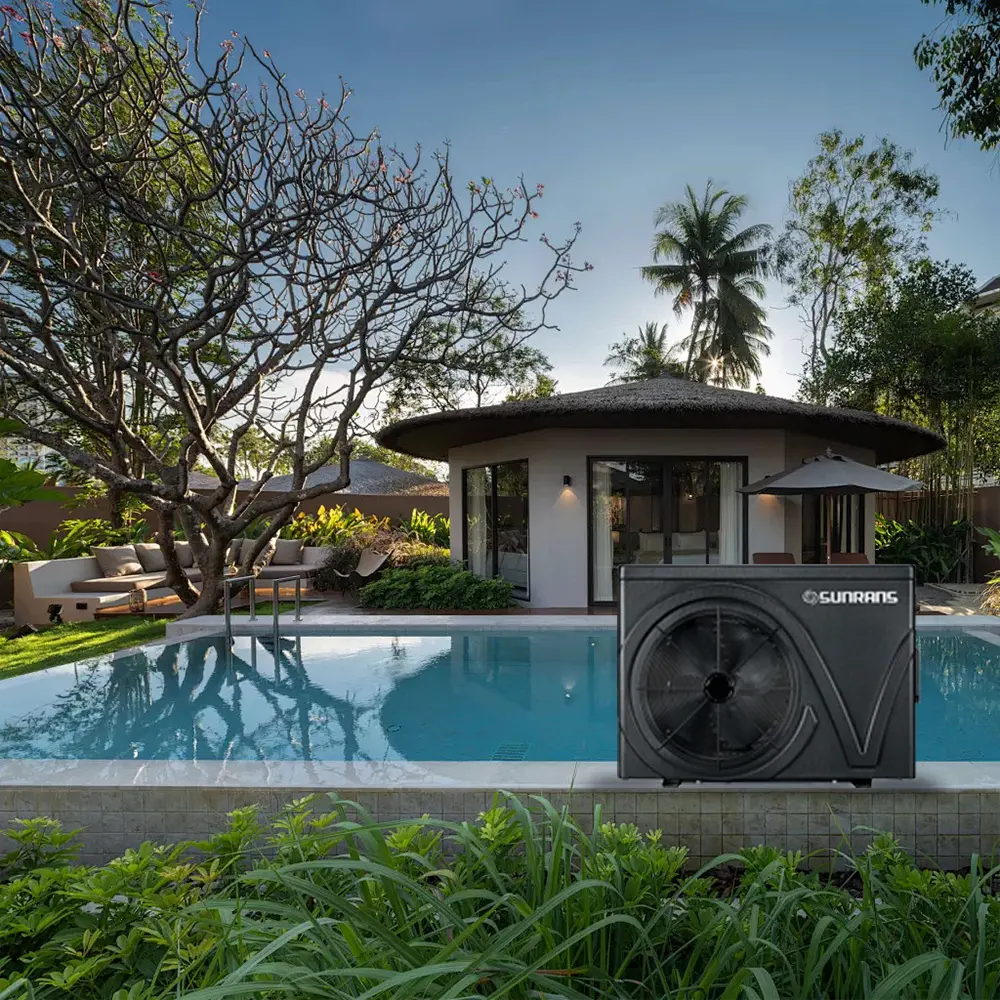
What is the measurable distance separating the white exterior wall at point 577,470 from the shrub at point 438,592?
0.81 meters

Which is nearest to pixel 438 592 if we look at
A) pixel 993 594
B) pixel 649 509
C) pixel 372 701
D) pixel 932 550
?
pixel 649 509

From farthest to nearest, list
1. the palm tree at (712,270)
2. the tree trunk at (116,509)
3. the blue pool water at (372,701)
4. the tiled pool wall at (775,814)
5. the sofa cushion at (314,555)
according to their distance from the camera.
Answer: the palm tree at (712,270) → the sofa cushion at (314,555) → the tree trunk at (116,509) → the blue pool water at (372,701) → the tiled pool wall at (775,814)

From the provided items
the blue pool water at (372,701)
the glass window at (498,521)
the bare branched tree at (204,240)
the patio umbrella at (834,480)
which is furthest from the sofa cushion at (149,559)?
the patio umbrella at (834,480)

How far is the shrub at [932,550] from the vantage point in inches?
501

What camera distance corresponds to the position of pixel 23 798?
2.71m

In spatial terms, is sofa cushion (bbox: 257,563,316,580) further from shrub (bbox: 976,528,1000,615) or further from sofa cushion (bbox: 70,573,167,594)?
shrub (bbox: 976,528,1000,615)

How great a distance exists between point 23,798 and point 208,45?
28.1ft

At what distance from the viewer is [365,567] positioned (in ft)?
36.3

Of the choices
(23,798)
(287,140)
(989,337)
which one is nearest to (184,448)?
(287,140)

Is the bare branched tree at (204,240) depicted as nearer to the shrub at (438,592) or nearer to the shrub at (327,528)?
the shrub at (438,592)

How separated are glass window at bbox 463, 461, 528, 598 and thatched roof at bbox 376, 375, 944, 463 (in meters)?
0.74

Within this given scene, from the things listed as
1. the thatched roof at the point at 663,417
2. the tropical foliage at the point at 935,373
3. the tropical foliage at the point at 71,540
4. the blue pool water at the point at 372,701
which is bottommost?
the blue pool water at the point at 372,701

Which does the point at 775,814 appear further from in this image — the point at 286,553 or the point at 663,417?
the point at 286,553

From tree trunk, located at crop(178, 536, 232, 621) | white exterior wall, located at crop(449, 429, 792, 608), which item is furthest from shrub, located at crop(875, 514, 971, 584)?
tree trunk, located at crop(178, 536, 232, 621)
